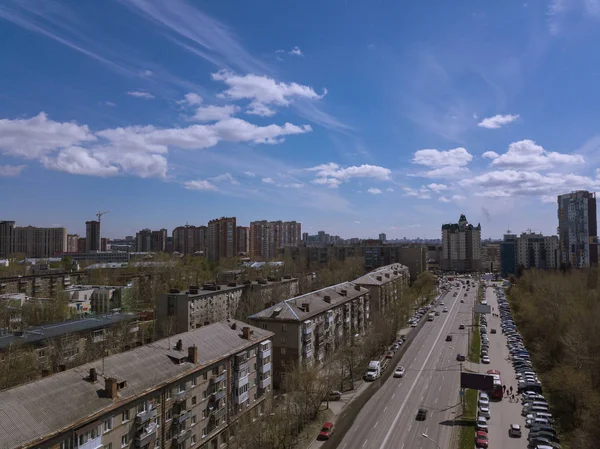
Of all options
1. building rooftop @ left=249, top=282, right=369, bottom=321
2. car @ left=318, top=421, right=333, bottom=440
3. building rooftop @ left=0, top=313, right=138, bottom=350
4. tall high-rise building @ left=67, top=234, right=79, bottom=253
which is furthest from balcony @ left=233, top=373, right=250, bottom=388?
tall high-rise building @ left=67, top=234, right=79, bottom=253

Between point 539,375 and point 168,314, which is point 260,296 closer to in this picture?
point 168,314

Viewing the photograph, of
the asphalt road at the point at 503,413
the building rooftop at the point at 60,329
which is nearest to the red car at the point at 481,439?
the asphalt road at the point at 503,413

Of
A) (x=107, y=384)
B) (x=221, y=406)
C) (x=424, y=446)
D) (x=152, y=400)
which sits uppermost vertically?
(x=107, y=384)

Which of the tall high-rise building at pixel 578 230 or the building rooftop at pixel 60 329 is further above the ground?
the tall high-rise building at pixel 578 230

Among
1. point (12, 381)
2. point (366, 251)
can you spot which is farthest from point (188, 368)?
point (366, 251)

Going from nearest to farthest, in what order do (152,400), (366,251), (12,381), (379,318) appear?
(152,400), (12,381), (379,318), (366,251)

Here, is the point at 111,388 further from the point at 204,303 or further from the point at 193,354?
the point at 204,303

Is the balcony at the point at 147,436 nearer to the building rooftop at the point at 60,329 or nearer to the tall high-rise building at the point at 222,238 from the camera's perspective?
the building rooftop at the point at 60,329
